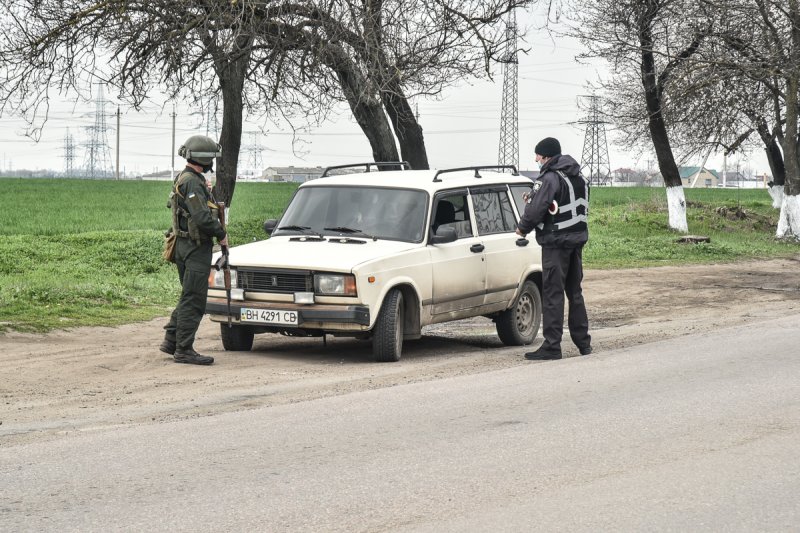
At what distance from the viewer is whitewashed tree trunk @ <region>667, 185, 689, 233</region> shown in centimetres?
3388

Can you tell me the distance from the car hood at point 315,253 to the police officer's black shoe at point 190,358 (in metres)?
0.92

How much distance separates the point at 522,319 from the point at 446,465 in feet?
21.7

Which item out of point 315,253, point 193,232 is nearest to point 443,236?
point 315,253

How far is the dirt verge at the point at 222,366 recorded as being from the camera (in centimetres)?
841

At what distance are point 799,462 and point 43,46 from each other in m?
16.8

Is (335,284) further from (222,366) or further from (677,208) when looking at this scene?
(677,208)

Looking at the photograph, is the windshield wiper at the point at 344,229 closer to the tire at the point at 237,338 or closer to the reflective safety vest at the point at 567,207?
the tire at the point at 237,338

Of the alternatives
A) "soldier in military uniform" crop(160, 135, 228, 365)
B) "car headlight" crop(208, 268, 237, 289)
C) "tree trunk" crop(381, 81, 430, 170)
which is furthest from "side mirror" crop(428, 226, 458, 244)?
"tree trunk" crop(381, 81, 430, 170)

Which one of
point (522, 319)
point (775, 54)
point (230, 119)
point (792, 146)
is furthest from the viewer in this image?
point (792, 146)

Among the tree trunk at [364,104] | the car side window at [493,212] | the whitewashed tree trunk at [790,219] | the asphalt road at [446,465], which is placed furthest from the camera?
the whitewashed tree trunk at [790,219]

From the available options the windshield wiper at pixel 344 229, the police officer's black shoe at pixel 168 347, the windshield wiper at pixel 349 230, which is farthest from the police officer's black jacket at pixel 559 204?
the police officer's black shoe at pixel 168 347

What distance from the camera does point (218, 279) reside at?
11.3 meters

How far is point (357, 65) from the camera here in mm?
20219

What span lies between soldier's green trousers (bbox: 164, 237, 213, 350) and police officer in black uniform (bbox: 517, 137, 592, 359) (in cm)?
294
